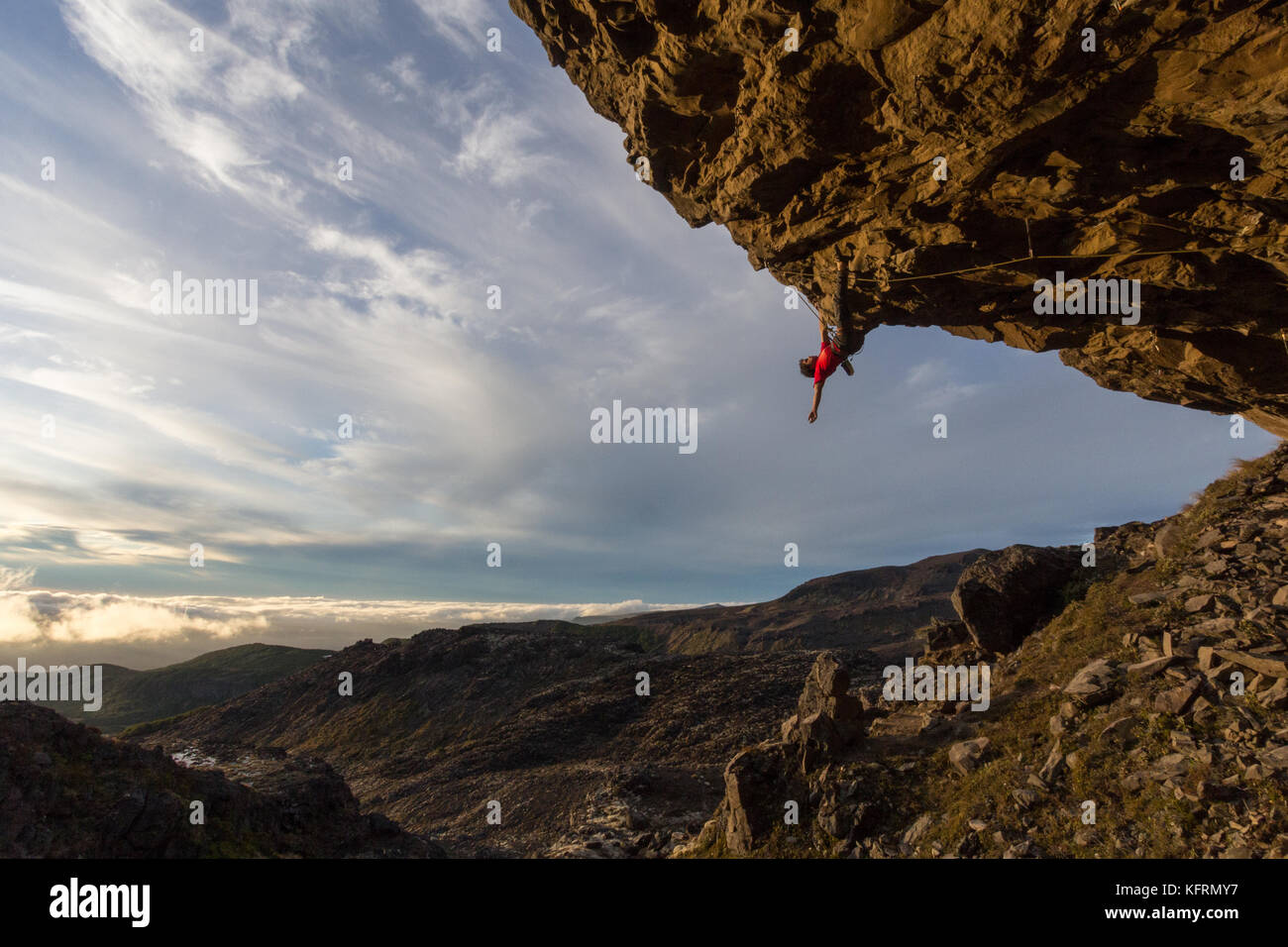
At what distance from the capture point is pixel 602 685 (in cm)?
4531

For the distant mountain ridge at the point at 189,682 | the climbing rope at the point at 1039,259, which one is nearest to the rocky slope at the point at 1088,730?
the climbing rope at the point at 1039,259

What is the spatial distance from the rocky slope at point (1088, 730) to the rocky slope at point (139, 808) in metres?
12.8

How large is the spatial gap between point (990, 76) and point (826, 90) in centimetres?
253

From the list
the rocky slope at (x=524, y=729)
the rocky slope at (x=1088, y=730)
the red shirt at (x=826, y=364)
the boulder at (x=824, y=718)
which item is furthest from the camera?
the rocky slope at (x=524, y=729)

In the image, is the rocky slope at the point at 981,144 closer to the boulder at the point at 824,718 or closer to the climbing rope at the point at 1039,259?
the climbing rope at the point at 1039,259

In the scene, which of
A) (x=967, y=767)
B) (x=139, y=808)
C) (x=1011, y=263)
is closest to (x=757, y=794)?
(x=967, y=767)

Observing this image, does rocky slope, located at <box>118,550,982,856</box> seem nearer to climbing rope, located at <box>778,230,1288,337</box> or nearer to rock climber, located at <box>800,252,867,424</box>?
rock climber, located at <box>800,252,867,424</box>

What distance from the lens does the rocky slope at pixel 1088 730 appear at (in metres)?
8.81

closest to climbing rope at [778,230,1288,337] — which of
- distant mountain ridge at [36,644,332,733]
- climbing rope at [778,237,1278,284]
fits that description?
climbing rope at [778,237,1278,284]

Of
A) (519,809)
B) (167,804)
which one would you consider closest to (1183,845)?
(167,804)

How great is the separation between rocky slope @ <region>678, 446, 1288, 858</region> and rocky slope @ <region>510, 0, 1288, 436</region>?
5616mm

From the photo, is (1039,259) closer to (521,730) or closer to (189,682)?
(521,730)

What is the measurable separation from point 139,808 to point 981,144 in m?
24.8

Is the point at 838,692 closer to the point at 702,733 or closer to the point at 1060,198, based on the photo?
the point at 1060,198
